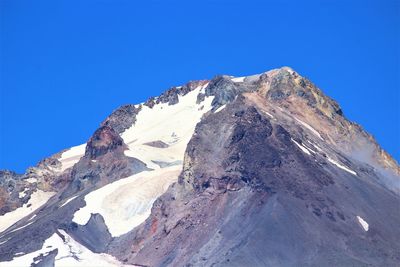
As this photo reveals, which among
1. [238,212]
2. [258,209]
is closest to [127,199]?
[238,212]

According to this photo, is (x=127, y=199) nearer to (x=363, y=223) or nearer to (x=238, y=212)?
(x=238, y=212)

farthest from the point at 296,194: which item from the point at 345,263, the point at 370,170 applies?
the point at 370,170

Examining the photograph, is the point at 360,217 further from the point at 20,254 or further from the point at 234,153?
the point at 20,254

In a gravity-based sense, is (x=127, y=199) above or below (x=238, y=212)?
above

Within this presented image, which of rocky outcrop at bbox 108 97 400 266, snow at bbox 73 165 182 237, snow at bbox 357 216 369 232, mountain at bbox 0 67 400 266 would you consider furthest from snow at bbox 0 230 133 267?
snow at bbox 357 216 369 232

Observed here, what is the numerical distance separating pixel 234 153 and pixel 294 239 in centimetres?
2357

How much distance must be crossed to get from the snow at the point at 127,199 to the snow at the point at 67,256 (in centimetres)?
817

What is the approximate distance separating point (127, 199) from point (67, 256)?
24.9m

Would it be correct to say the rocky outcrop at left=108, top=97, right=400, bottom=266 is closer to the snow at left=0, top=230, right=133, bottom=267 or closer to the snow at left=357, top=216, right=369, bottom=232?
the snow at left=357, top=216, right=369, bottom=232

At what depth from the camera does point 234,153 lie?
166 m

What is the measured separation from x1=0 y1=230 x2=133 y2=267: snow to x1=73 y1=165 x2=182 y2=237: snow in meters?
8.17

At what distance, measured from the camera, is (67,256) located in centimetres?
16138

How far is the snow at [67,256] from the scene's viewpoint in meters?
159

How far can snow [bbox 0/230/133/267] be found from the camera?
159250mm
